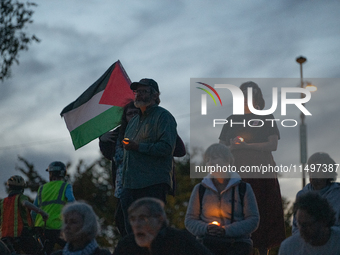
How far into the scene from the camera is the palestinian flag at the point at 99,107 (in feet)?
25.7

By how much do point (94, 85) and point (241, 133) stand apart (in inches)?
126

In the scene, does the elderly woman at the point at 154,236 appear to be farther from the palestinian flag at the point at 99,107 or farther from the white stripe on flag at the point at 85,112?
the white stripe on flag at the point at 85,112

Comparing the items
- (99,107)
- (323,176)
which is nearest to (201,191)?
(323,176)

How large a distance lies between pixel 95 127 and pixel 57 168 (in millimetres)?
875

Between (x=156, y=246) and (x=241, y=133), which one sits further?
Answer: (x=241, y=133)

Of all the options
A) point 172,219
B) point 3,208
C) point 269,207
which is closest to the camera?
point 269,207

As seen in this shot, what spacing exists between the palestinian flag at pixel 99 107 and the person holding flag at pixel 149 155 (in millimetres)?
2317

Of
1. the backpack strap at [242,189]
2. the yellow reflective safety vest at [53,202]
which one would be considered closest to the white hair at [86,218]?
the backpack strap at [242,189]

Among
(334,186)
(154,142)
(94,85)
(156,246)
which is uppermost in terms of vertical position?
(94,85)

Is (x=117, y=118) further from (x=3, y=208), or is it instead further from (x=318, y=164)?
(x=318, y=164)

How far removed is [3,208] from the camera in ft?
24.6

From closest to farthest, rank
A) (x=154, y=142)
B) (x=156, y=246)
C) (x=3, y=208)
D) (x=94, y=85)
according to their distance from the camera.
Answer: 1. (x=156, y=246)
2. (x=154, y=142)
3. (x=3, y=208)
4. (x=94, y=85)

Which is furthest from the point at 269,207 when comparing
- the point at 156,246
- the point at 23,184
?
the point at 23,184

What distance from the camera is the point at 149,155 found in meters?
5.16
